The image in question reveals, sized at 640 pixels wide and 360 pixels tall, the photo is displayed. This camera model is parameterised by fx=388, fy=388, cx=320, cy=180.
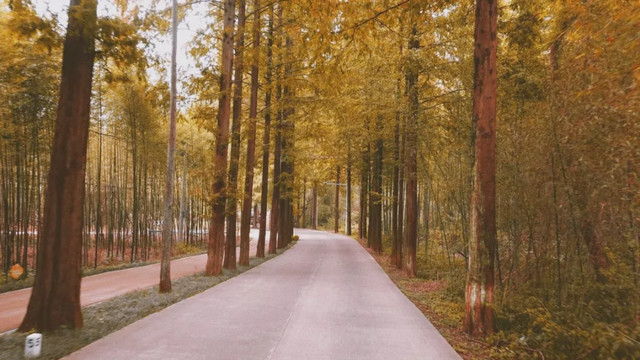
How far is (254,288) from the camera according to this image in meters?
10.2

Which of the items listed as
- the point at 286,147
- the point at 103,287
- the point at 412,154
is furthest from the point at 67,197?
the point at 286,147

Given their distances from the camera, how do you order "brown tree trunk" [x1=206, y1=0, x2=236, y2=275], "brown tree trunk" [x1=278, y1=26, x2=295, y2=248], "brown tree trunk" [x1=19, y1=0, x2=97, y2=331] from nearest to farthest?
1. "brown tree trunk" [x1=19, y1=0, x2=97, y2=331]
2. "brown tree trunk" [x1=206, y1=0, x2=236, y2=275]
3. "brown tree trunk" [x1=278, y1=26, x2=295, y2=248]

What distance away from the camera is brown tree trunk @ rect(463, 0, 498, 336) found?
6266 mm

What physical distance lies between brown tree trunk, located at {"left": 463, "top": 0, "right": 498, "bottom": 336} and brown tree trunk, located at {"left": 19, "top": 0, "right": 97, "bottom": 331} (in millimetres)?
6082

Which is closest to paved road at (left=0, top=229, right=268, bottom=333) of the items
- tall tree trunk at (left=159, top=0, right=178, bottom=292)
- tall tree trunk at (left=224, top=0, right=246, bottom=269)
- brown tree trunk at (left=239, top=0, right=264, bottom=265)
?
tall tree trunk at (left=159, top=0, right=178, bottom=292)

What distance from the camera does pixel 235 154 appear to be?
43.2ft

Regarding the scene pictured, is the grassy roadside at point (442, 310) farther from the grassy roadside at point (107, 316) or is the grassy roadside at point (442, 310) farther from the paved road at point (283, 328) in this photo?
the grassy roadside at point (107, 316)

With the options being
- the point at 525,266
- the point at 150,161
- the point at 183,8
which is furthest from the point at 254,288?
the point at 150,161

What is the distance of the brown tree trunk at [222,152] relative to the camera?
39.9ft

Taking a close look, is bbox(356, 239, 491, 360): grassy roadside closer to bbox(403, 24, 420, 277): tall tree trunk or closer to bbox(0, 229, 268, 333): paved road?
bbox(403, 24, 420, 277): tall tree trunk

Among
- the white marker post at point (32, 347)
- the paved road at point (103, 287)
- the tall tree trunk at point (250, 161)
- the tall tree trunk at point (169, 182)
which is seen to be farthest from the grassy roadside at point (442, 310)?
the paved road at point (103, 287)

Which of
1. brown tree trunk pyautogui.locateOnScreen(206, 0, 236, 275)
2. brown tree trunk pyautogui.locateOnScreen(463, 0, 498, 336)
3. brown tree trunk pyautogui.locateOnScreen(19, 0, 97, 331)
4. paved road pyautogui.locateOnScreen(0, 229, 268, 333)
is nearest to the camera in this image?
brown tree trunk pyautogui.locateOnScreen(19, 0, 97, 331)

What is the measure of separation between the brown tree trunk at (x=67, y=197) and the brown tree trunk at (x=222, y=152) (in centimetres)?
609

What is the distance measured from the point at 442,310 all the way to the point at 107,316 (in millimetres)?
6507
